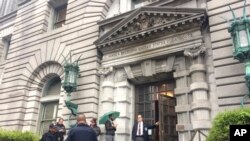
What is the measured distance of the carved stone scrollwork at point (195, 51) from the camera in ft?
38.9

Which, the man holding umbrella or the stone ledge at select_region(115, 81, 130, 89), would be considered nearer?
the man holding umbrella

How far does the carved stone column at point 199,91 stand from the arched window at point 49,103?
8.98 metres

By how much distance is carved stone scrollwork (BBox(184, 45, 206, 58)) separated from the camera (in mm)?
11844

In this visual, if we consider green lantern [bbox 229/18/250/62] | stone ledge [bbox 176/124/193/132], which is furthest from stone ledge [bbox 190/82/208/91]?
green lantern [bbox 229/18/250/62]

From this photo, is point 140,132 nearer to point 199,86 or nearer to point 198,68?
point 199,86

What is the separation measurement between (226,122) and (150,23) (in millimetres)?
7244

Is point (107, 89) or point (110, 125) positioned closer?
point (110, 125)

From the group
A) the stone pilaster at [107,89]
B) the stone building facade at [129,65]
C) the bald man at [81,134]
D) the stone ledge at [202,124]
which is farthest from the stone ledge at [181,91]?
the bald man at [81,134]

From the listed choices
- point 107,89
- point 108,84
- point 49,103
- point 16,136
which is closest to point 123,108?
point 107,89

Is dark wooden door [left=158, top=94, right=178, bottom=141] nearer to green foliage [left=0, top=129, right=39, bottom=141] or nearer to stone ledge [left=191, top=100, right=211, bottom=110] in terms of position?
stone ledge [left=191, top=100, right=211, bottom=110]

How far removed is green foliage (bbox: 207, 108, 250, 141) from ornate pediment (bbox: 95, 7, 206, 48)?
5.53 meters

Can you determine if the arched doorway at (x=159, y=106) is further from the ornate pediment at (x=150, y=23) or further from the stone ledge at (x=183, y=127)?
the ornate pediment at (x=150, y=23)

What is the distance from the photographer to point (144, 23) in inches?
549

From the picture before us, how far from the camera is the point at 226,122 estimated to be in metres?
7.91
